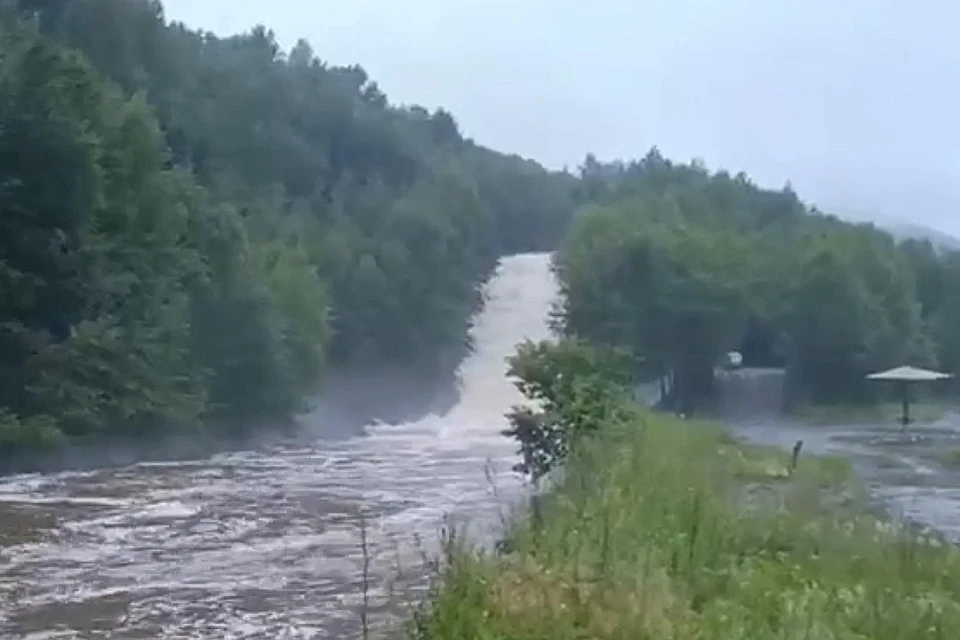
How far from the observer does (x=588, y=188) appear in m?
118

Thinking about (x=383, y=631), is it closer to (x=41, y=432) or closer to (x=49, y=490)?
(x=49, y=490)

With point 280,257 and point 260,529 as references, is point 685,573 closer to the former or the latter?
point 260,529

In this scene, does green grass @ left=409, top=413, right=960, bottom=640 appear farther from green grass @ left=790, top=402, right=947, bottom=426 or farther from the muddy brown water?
green grass @ left=790, top=402, right=947, bottom=426

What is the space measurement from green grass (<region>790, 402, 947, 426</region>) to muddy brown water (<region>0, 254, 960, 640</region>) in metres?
10.5

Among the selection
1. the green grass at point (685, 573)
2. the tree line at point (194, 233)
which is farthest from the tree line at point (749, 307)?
the green grass at point (685, 573)

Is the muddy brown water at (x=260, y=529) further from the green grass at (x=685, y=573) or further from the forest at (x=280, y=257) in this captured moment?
the forest at (x=280, y=257)

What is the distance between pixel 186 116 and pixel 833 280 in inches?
933

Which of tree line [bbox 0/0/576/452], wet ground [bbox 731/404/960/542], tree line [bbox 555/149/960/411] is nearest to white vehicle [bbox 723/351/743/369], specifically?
tree line [bbox 555/149/960/411]

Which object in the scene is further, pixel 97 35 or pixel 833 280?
pixel 833 280

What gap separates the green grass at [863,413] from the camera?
51.7 meters

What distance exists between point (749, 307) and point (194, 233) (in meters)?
23.3

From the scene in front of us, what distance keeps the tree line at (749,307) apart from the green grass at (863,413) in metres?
1.04

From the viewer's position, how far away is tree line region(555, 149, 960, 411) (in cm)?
5788

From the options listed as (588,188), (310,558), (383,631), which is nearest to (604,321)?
(310,558)
